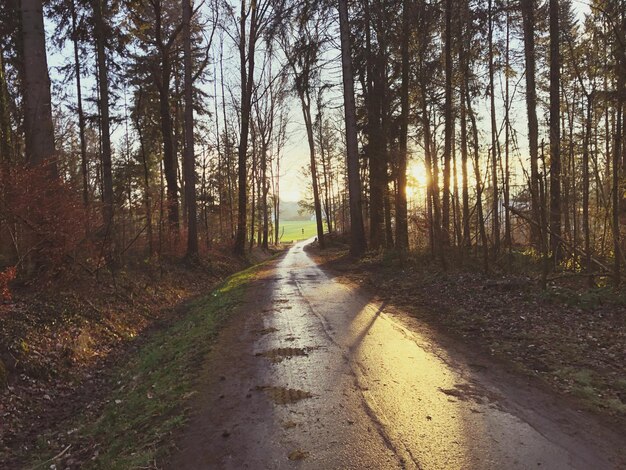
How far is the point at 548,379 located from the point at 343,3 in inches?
602

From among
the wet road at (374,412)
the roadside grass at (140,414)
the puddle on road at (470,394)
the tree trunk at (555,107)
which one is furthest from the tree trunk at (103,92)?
the tree trunk at (555,107)

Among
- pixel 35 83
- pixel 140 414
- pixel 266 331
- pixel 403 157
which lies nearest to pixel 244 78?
pixel 403 157

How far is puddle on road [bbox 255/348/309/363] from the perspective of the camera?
20.1ft

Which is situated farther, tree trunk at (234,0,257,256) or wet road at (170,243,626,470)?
tree trunk at (234,0,257,256)

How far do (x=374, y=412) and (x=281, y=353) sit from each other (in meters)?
2.25

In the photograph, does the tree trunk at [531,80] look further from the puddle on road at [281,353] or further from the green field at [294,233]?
the green field at [294,233]

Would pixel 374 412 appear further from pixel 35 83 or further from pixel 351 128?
pixel 351 128

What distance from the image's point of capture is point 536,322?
7.46 metres

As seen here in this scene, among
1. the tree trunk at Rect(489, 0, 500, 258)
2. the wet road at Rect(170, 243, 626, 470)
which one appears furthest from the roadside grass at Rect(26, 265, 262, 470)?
the tree trunk at Rect(489, 0, 500, 258)

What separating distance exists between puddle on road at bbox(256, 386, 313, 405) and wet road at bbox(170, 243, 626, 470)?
0.04 ft

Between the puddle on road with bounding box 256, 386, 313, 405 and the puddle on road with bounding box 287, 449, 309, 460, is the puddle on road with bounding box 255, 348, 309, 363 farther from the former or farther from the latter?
the puddle on road with bounding box 287, 449, 309, 460

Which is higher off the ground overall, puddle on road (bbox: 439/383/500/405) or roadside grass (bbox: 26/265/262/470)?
puddle on road (bbox: 439/383/500/405)

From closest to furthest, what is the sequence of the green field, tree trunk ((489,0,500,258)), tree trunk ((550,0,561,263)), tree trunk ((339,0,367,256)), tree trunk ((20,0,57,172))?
tree trunk ((20,0,57,172)) < tree trunk ((489,0,500,258)) < tree trunk ((550,0,561,263)) < tree trunk ((339,0,367,256)) < the green field

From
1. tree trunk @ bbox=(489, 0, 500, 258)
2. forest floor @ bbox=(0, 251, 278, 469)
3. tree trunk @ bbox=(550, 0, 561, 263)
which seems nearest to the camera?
forest floor @ bbox=(0, 251, 278, 469)
